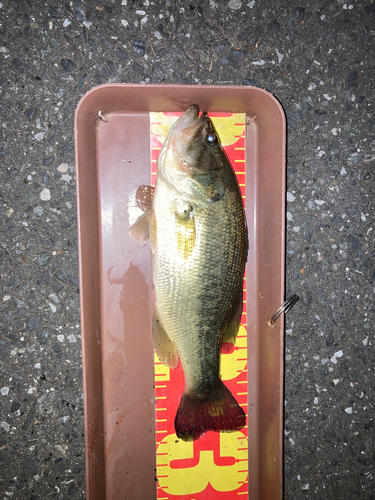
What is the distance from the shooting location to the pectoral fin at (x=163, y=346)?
150cm

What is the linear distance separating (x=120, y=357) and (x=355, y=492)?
5.45 feet

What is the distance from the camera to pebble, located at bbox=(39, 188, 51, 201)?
1566mm

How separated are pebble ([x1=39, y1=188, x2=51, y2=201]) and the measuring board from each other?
948 millimetres

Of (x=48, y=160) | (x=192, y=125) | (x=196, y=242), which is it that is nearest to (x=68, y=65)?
(x=48, y=160)

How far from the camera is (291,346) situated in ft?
5.77

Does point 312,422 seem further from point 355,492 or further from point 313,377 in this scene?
point 355,492

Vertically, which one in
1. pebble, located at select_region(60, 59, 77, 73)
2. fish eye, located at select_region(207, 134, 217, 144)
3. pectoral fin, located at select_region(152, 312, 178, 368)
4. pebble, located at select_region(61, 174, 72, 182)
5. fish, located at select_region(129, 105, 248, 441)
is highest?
pebble, located at select_region(60, 59, 77, 73)

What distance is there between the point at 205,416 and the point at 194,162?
1.22m

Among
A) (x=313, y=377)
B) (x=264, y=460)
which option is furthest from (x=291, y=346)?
(x=264, y=460)

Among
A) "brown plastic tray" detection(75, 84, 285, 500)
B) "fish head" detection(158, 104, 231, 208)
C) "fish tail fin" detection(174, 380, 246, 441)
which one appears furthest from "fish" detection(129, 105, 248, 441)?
"brown plastic tray" detection(75, 84, 285, 500)

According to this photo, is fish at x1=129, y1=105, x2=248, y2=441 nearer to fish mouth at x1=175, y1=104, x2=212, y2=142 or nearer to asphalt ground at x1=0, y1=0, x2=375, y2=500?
fish mouth at x1=175, y1=104, x2=212, y2=142

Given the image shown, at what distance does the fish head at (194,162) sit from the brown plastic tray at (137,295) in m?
0.22

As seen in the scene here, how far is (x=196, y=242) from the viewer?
4.23ft

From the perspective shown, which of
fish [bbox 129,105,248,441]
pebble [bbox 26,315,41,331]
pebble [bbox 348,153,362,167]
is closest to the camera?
fish [bbox 129,105,248,441]
